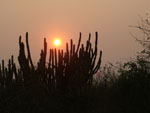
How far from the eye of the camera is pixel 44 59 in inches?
434

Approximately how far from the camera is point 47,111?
10.5m

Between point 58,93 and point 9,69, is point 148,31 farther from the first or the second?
point 9,69

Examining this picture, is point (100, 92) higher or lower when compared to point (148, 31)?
lower

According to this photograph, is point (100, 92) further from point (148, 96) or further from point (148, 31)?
point (148, 31)

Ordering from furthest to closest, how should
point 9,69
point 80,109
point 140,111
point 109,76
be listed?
point 109,76
point 9,69
point 80,109
point 140,111

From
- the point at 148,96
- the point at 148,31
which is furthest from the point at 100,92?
the point at 148,31

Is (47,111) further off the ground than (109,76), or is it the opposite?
(109,76)

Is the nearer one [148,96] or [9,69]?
[148,96]

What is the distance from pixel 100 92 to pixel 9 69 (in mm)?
3100

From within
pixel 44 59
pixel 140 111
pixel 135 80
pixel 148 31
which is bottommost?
pixel 140 111

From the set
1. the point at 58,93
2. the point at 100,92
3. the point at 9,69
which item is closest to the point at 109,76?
the point at 100,92

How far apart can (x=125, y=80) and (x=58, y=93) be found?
7.06ft

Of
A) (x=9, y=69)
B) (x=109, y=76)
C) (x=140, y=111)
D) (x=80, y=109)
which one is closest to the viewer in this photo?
(x=140, y=111)

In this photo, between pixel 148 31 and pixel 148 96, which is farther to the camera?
pixel 148 31
